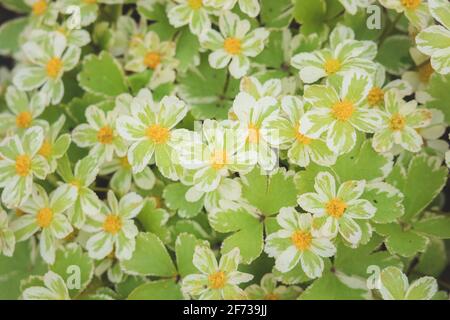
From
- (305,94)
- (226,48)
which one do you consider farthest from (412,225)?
(226,48)

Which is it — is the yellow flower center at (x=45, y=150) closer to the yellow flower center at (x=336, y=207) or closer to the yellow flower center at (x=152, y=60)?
the yellow flower center at (x=152, y=60)

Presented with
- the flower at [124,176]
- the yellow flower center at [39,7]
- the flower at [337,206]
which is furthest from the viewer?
the yellow flower center at [39,7]

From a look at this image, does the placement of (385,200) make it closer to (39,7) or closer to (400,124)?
(400,124)

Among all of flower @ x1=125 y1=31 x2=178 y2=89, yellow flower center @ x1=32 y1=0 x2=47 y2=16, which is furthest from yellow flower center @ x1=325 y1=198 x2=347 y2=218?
yellow flower center @ x1=32 y1=0 x2=47 y2=16

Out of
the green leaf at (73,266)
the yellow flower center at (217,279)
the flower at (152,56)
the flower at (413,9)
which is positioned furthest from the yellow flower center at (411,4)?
the green leaf at (73,266)

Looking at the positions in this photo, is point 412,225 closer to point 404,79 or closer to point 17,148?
point 404,79

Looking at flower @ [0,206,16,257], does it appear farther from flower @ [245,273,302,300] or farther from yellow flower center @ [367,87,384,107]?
yellow flower center @ [367,87,384,107]
